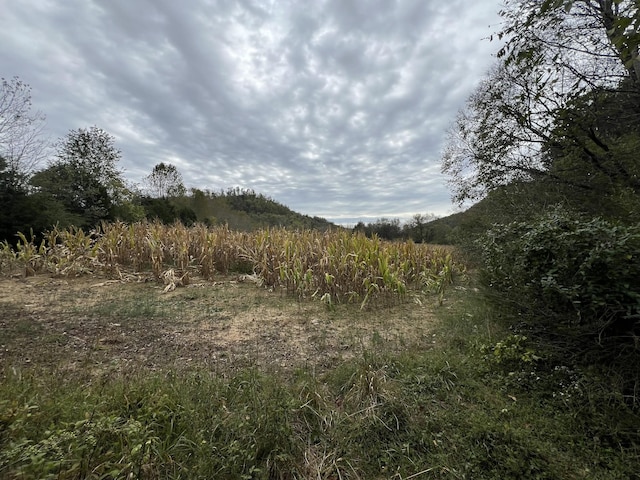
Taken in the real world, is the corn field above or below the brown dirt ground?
above

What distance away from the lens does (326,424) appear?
1733mm

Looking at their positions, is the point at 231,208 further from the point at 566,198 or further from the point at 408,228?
the point at 566,198

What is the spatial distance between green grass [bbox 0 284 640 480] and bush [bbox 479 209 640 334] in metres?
0.43

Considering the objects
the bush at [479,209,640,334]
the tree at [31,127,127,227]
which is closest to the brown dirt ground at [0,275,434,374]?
the bush at [479,209,640,334]

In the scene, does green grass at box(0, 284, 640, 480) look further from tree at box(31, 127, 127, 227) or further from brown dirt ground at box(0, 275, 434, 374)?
tree at box(31, 127, 127, 227)

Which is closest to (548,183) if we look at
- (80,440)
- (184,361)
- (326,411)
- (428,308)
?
(428,308)

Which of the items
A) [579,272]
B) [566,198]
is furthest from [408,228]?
[579,272]

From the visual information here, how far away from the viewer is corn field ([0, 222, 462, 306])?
5113 mm

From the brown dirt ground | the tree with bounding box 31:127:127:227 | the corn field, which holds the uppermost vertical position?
the tree with bounding box 31:127:127:227

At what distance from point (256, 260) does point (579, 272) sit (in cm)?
555

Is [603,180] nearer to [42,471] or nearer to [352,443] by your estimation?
[352,443]

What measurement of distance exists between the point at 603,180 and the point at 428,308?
15.2 feet

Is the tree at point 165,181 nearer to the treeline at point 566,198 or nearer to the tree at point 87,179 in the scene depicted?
the tree at point 87,179

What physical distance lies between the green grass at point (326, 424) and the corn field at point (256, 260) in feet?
8.82
